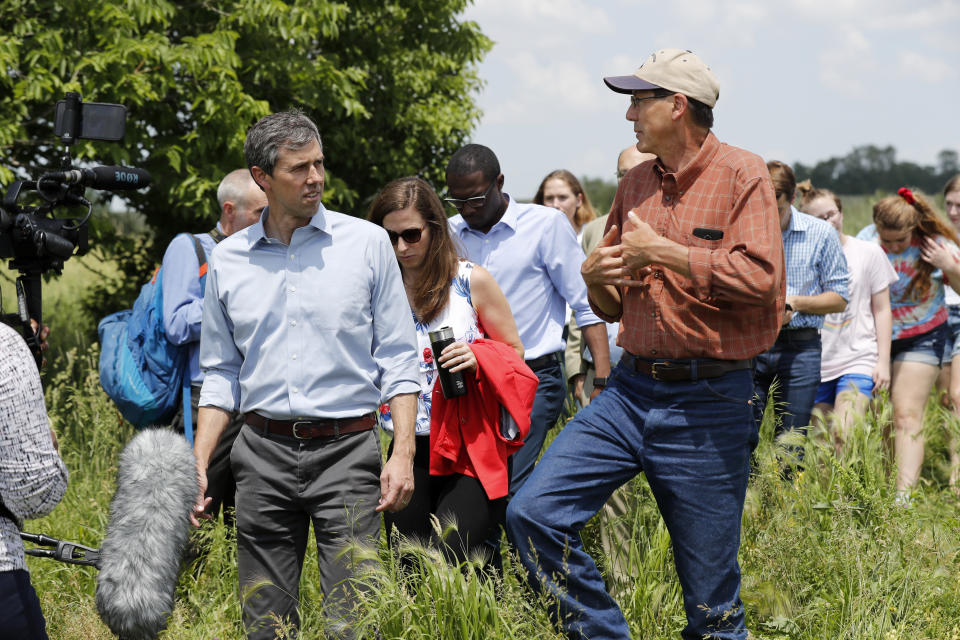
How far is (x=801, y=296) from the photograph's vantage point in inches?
201

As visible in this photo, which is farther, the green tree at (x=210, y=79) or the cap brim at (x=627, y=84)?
the green tree at (x=210, y=79)

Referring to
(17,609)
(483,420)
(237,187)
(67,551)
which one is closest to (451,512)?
(483,420)

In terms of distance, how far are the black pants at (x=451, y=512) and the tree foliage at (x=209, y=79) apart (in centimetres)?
430

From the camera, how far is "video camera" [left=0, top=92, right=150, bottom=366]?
2.81 metres

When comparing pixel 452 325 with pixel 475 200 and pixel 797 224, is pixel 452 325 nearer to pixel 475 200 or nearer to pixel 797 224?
pixel 475 200

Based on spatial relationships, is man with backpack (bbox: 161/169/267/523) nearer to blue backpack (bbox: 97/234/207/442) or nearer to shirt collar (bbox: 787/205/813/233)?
blue backpack (bbox: 97/234/207/442)

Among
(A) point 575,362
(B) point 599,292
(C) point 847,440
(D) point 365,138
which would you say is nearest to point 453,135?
(D) point 365,138

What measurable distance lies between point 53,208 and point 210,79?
475cm

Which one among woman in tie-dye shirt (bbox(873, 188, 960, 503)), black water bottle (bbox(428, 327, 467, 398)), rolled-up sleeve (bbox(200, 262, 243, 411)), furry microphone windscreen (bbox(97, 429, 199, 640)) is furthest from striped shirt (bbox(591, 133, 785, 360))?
woman in tie-dye shirt (bbox(873, 188, 960, 503))

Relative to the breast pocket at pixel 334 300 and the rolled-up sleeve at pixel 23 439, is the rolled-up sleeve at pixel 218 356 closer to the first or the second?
the breast pocket at pixel 334 300

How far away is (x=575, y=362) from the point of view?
18.9ft

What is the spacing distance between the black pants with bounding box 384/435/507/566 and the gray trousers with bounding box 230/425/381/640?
1.19ft

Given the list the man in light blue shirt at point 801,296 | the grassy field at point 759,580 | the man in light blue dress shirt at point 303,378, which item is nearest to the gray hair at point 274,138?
the man in light blue dress shirt at point 303,378

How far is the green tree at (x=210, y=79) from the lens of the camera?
6832 millimetres
